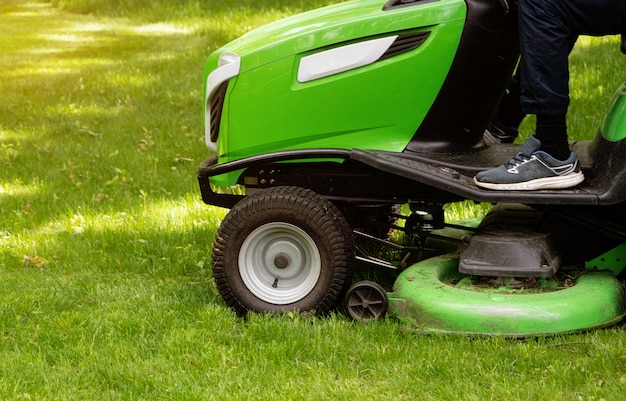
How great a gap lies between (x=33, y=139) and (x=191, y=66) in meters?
2.37

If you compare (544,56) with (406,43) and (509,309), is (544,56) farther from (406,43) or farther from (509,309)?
(509,309)

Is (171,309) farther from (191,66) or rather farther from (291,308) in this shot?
(191,66)

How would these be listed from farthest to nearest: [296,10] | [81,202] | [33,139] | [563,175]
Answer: [296,10], [33,139], [81,202], [563,175]

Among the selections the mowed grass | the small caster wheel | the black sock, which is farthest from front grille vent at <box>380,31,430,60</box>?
the mowed grass

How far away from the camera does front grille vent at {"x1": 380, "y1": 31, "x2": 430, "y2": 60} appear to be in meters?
3.94

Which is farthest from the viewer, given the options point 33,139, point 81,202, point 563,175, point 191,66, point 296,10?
point 296,10

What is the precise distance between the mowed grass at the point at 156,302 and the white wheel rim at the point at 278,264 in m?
0.16

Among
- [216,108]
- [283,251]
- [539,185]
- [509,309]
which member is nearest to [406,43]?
[539,185]

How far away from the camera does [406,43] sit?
13.0 ft

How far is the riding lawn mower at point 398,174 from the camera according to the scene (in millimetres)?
3795

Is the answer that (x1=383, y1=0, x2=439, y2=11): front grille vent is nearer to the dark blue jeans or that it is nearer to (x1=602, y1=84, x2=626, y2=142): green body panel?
the dark blue jeans

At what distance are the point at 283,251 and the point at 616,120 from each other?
1.43 meters

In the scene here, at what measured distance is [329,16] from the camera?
13.8 feet

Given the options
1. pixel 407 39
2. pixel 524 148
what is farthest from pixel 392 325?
pixel 407 39
